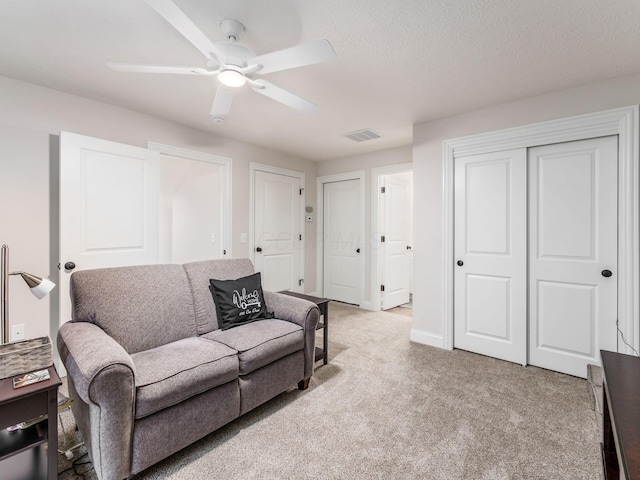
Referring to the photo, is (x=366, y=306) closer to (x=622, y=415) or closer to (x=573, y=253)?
(x=573, y=253)

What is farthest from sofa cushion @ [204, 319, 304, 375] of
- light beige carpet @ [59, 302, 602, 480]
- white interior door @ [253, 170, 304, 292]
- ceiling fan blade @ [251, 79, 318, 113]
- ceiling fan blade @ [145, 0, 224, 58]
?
white interior door @ [253, 170, 304, 292]

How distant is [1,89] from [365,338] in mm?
3785

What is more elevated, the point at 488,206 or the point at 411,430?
the point at 488,206

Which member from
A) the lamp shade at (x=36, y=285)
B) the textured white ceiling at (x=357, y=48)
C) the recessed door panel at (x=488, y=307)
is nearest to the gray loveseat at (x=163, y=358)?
the lamp shade at (x=36, y=285)

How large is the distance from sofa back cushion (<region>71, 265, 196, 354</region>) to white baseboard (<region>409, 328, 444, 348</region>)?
225cm

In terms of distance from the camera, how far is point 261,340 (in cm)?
199

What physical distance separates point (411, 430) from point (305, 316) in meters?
0.98

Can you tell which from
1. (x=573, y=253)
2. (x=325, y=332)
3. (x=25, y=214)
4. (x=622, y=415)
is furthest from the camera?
(x=325, y=332)

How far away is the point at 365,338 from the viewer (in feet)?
11.1

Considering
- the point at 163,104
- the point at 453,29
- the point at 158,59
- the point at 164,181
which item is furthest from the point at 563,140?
the point at 164,181

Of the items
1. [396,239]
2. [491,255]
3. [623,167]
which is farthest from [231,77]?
[396,239]

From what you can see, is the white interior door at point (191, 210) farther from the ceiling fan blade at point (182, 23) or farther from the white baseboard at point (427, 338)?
the white baseboard at point (427, 338)

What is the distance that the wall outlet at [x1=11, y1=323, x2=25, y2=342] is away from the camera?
2.34 metres

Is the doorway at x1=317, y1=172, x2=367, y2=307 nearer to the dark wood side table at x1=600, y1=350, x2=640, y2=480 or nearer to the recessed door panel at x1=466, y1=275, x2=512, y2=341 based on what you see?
the recessed door panel at x1=466, y1=275, x2=512, y2=341
